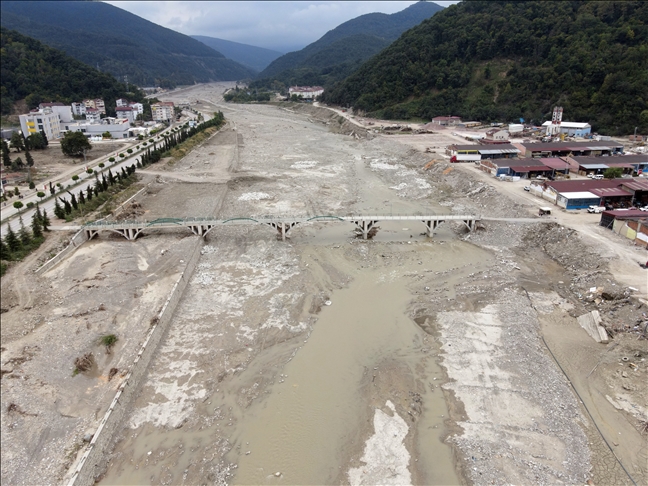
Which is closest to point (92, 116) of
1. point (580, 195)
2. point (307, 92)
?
point (307, 92)

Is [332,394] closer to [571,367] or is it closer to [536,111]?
[571,367]

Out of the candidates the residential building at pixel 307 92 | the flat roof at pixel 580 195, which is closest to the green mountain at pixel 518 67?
the residential building at pixel 307 92

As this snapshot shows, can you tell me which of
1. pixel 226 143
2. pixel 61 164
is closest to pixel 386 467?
pixel 61 164

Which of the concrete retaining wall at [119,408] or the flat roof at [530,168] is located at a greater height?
the flat roof at [530,168]

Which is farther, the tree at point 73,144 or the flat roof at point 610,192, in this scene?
the tree at point 73,144

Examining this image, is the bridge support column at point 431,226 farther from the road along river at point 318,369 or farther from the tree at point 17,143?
the tree at point 17,143

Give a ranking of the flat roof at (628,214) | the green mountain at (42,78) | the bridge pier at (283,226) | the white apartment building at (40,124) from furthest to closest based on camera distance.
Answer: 1. the green mountain at (42,78)
2. the white apartment building at (40,124)
3. the bridge pier at (283,226)
4. the flat roof at (628,214)

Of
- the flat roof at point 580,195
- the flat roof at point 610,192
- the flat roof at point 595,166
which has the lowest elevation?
the flat roof at point 580,195

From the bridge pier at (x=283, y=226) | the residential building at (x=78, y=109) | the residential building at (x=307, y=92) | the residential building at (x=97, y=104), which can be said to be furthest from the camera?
the residential building at (x=307, y=92)
